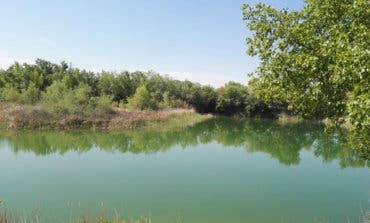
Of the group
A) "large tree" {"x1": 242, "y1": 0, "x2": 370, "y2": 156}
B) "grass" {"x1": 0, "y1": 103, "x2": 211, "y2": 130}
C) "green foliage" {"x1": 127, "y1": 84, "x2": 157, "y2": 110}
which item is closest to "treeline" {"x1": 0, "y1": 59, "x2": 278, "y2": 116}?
"green foliage" {"x1": 127, "y1": 84, "x2": 157, "y2": 110}

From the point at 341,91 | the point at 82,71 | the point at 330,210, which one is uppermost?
the point at 82,71

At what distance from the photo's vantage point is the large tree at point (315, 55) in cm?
594

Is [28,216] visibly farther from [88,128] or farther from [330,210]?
[88,128]

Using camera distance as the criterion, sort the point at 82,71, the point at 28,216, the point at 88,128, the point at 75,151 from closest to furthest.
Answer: the point at 28,216
the point at 75,151
the point at 88,128
the point at 82,71

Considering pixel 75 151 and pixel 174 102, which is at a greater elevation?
pixel 174 102

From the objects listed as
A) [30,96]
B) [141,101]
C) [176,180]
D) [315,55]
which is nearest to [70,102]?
[30,96]

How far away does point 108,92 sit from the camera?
44.4 m

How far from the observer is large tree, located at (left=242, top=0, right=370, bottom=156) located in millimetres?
5941

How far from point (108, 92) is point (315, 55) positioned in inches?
1537

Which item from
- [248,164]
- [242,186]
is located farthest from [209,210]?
[248,164]

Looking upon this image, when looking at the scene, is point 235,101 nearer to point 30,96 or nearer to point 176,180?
point 30,96

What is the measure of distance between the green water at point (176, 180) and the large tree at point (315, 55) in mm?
3163

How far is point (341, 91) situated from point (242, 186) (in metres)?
6.52

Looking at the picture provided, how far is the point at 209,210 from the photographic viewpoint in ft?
32.7
